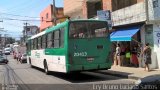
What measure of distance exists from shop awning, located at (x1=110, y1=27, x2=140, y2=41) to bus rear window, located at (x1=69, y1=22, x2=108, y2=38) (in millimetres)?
5108

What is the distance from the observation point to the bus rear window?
63.2 feet

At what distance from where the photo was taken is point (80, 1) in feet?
139

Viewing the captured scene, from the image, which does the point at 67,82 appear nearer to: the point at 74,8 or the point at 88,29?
the point at 88,29

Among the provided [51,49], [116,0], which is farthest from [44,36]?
[116,0]

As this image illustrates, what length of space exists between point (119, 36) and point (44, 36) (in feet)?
17.9

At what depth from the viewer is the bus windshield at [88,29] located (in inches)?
758

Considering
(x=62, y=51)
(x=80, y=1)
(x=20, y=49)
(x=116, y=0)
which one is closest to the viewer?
(x=62, y=51)

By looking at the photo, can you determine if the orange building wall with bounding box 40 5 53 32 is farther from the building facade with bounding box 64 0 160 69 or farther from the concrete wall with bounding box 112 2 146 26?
the concrete wall with bounding box 112 2 146 26

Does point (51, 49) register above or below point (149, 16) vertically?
below

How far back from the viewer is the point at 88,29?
19562 mm

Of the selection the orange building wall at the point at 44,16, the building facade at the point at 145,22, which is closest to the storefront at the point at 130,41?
the building facade at the point at 145,22

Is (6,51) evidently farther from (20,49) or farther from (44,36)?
(44,36)

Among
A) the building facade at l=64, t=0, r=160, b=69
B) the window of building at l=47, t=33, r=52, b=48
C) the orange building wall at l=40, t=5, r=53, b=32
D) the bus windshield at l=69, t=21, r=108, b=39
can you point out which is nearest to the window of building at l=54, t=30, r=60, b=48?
the window of building at l=47, t=33, r=52, b=48

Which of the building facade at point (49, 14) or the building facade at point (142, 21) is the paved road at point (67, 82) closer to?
the building facade at point (142, 21)
